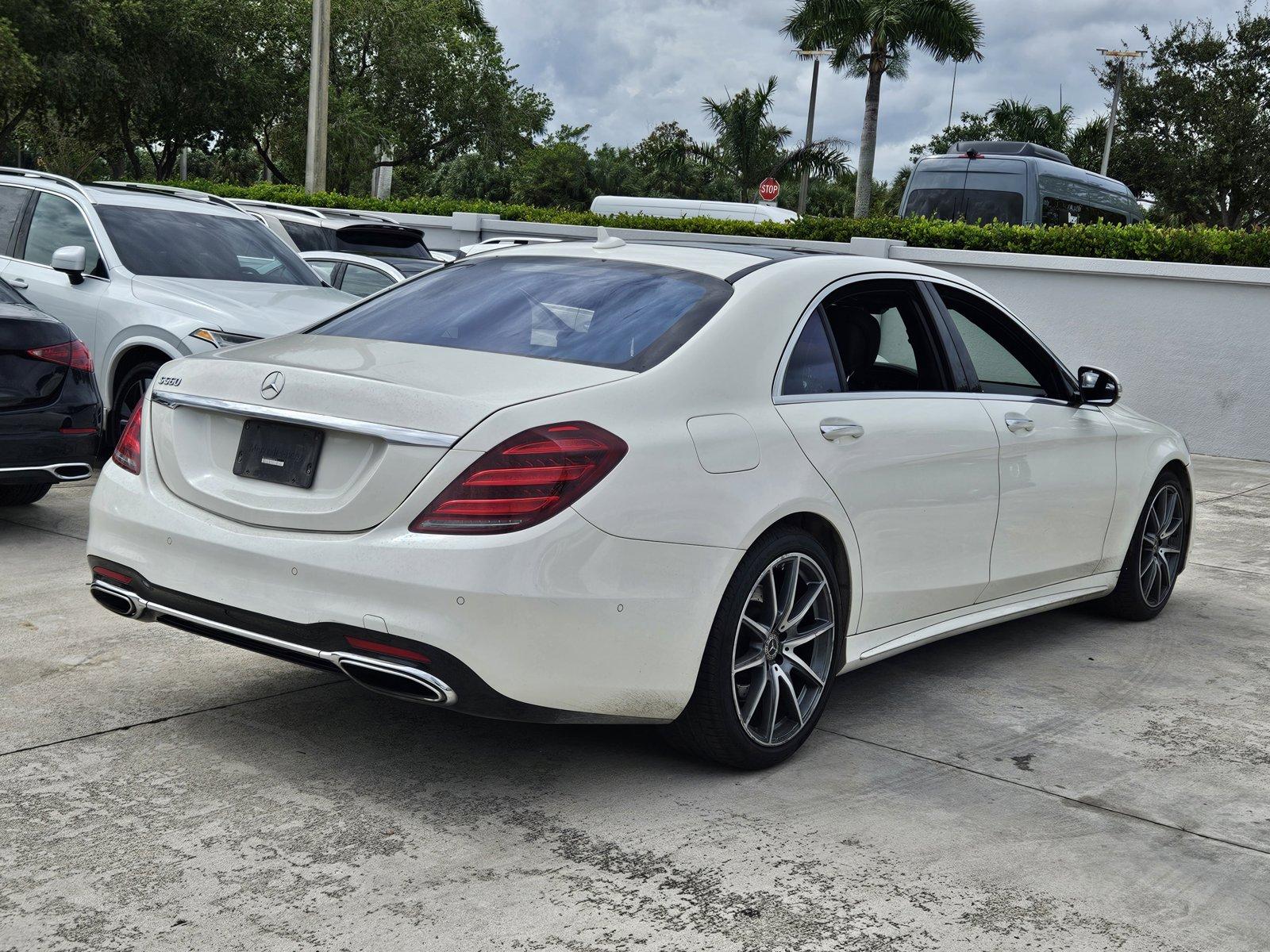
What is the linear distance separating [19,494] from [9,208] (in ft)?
9.81

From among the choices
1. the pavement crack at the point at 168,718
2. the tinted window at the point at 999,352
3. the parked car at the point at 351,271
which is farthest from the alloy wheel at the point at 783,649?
the parked car at the point at 351,271

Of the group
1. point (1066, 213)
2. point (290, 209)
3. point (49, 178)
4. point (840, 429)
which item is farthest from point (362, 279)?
point (1066, 213)

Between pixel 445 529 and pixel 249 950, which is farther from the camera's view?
pixel 445 529

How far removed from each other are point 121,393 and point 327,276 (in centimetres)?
368

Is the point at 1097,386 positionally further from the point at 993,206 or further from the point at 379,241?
the point at 993,206

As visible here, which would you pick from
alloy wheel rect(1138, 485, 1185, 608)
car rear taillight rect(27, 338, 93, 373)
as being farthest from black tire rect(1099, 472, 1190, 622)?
car rear taillight rect(27, 338, 93, 373)

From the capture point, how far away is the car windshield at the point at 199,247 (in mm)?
9078

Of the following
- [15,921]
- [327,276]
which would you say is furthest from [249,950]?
[327,276]

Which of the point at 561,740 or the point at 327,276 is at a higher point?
the point at 327,276

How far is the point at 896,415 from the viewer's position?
4703 millimetres

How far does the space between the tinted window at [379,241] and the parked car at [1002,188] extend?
8075 millimetres

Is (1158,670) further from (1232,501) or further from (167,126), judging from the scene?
(167,126)

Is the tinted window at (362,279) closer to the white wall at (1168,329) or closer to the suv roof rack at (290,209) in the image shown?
the suv roof rack at (290,209)

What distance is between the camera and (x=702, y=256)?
4762 millimetres
